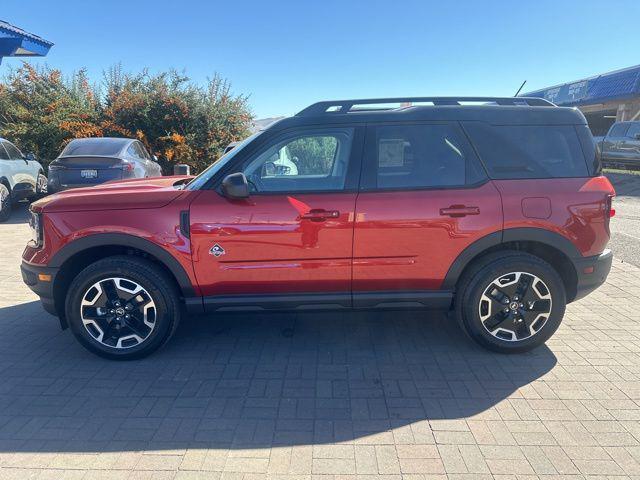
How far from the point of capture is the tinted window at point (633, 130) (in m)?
15.6

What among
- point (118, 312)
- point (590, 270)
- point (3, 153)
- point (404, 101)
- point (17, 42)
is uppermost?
point (17, 42)

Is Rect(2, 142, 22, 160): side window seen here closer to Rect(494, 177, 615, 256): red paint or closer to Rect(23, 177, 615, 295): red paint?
Rect(23, 177, 615, 295): red paint

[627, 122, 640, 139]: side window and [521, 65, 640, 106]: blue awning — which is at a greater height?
[521, 65, 640, 106]: blue awning

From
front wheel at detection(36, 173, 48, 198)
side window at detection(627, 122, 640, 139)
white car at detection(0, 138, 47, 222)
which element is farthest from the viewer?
side window at detection(627, 122, 640, 139)

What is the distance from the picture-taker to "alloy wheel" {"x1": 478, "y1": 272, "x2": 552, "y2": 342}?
343 cm

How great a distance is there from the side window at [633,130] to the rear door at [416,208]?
53.1 feet

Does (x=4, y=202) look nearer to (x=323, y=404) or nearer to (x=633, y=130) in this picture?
(x=323, y=404)

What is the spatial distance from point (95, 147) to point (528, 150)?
856 centimetres

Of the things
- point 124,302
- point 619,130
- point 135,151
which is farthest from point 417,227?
point 619,130

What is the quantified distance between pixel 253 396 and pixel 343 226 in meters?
1.38

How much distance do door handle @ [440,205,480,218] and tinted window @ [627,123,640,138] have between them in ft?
53.3

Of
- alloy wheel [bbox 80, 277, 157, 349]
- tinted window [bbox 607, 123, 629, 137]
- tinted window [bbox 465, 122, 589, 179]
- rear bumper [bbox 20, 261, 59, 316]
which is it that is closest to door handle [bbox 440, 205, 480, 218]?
tinted window [bbox 465, 122, 589, 179]

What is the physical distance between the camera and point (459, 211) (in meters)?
3.29

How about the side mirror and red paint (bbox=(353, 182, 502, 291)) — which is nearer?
the side mirror
